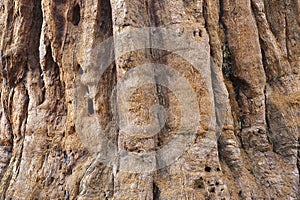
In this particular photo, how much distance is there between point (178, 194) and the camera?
6.31 m

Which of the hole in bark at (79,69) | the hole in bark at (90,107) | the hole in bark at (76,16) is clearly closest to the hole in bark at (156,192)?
the hole in bark at (90,107)

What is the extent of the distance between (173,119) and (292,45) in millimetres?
3408

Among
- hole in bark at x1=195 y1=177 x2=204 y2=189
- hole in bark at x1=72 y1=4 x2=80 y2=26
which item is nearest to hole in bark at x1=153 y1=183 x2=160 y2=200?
hole in bark at x1=195 y1=177 x2=204 y2=189

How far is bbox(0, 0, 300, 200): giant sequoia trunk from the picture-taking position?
657 cm

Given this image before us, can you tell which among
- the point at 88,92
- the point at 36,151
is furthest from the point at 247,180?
the point at 36,151

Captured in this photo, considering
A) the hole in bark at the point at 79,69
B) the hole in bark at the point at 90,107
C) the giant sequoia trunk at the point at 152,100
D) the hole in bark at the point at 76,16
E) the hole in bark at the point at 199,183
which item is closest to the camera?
the hole in bark at the point at 199,183

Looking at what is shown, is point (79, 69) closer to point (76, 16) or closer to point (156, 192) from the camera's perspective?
point (76, 16)

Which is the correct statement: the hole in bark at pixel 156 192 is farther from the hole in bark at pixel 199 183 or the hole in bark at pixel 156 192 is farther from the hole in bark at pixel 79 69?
the hole in bark at pixel 79 69

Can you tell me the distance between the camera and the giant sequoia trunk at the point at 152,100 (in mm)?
6566

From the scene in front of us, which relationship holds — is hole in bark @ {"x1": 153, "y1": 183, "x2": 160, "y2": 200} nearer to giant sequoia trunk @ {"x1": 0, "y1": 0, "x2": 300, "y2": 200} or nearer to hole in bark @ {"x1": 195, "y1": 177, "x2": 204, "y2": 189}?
giant sequoia trunk @ {"x1": 0, "y1": 0, "x2": 300, "y2": 200}

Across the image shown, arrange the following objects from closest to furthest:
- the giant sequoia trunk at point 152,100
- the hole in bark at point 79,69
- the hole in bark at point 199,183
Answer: the hole in bark at point 199,183, the giant sequoia trunk at point 152,100, the hole in bark at point 79,69

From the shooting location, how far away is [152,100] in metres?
6.70

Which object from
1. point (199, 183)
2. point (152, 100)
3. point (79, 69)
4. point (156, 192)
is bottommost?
point (156, 192)

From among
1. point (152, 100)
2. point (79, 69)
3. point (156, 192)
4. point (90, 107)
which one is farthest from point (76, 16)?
point (156, 192)
